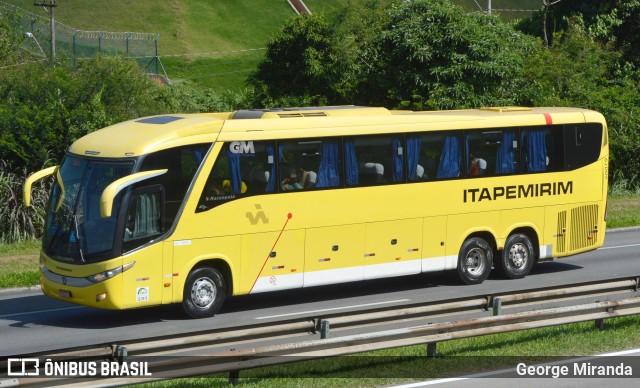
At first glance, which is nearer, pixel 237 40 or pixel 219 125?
pixel 219 125

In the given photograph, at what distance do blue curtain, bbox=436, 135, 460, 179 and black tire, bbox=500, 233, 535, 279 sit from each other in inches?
83.1

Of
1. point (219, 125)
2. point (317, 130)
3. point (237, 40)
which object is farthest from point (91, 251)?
point (237, 40)

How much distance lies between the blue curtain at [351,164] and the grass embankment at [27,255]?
278 inches

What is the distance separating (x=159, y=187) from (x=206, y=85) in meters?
50.5

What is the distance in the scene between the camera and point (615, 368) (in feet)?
43.3

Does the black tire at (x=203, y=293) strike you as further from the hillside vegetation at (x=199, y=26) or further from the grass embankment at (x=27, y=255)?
the hillside vegetation at (x=199, y=26)

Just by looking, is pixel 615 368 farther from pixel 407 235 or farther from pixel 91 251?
pixel 91 251

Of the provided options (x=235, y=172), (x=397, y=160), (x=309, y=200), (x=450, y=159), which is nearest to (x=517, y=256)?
(x=450, y=159)

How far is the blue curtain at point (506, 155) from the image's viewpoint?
69.1ft

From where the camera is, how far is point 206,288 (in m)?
17.8

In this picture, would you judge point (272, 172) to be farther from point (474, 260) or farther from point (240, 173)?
point (474, 260)

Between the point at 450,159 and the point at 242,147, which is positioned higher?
the point at 242,147

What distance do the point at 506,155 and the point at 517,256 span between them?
2.13 metres

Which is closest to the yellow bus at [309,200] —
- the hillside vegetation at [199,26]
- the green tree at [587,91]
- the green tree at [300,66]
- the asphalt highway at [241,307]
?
the asphalt highway at [241,307]
